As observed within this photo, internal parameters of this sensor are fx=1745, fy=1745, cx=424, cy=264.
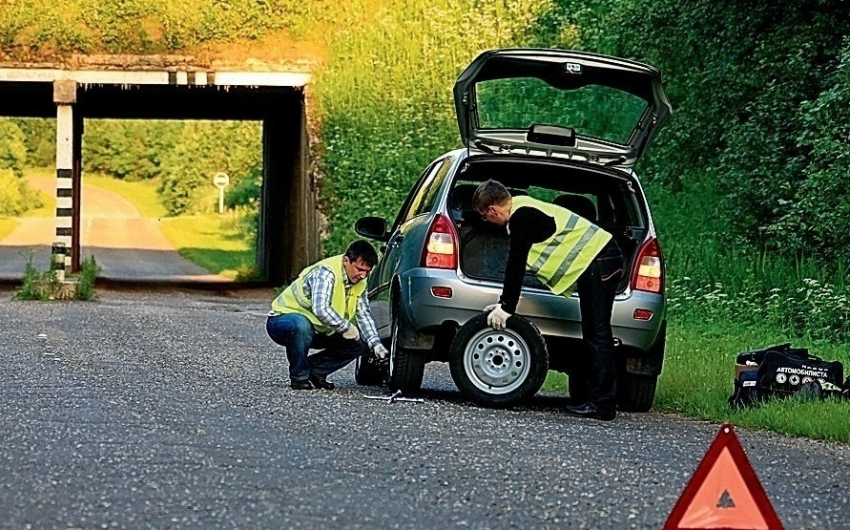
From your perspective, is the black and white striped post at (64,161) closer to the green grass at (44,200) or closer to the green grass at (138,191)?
the green grass at (44,200)

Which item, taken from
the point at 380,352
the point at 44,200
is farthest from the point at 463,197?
the point at 44,200

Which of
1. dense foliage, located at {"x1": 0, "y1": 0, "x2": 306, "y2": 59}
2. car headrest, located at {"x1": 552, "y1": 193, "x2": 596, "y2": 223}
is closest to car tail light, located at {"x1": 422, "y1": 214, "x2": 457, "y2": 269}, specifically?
car headrest, located at {"x1": 552, "y1": 193, "x2": 596, "y2": 223}

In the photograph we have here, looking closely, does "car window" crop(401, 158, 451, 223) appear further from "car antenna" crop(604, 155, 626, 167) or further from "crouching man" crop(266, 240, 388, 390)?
"car antenna" crop(604, 155, 626, 167)

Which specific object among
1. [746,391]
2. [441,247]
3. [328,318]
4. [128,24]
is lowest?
[746,391]

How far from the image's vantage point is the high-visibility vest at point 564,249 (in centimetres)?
1111

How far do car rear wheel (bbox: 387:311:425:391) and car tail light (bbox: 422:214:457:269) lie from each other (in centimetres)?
52

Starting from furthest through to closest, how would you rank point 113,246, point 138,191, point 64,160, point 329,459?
1. point 138,191
2. point 113,246
3. point 64,160
4. point 329,459

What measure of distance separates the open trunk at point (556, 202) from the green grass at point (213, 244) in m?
25.3

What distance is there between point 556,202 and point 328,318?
5.84 feet

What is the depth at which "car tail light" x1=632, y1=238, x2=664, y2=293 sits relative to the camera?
37.9 feet

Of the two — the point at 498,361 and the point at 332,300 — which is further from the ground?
the point at 332,300

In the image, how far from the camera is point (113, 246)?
54156mm

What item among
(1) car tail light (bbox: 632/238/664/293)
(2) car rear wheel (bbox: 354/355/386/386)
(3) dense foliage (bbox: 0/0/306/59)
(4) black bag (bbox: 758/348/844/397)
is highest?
(3) dense foliage (bbox: 0/0/306/59)

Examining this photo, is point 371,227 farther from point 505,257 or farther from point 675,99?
point 675,99
